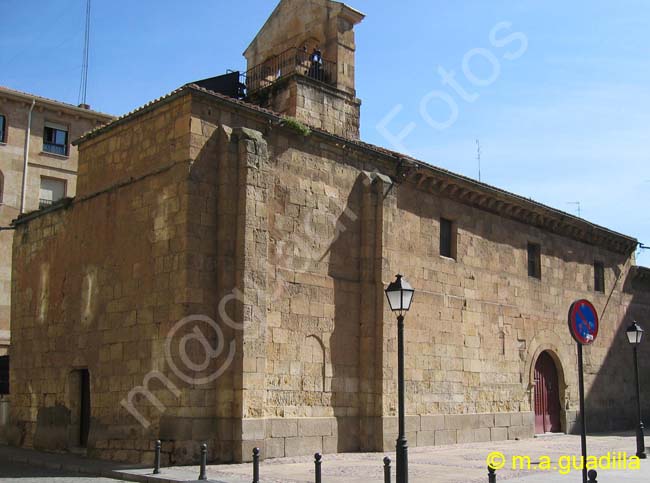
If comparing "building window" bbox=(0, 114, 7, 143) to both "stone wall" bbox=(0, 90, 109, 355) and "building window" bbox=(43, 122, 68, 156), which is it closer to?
"stone wall" bbox=(0, 90, 109, 355)

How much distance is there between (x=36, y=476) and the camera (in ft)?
45.2

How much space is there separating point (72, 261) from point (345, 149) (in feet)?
23.3

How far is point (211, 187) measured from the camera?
51.1 ft

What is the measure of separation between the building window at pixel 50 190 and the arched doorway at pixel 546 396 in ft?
→ 71.6

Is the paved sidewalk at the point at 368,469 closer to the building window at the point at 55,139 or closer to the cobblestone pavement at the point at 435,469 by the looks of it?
the cobblestone pavement at the point at 435,469

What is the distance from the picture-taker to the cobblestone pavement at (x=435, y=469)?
41.8 feet

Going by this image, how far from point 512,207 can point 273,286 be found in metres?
9.96

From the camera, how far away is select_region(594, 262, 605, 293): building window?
27734 mm

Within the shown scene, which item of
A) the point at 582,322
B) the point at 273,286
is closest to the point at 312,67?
the point at 273,286

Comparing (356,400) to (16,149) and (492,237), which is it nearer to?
(492,237)

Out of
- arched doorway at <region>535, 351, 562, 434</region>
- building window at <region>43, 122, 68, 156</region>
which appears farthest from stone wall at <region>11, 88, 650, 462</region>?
building window at <region>43, 122, 68, 156</region>

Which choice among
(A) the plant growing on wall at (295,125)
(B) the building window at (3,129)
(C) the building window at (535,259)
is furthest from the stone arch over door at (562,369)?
(B) the building window at (3,129)

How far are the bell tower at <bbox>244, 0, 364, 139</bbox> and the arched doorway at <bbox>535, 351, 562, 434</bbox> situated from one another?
945 centimetres

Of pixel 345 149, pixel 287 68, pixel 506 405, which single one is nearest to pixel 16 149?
pixel 287 68
